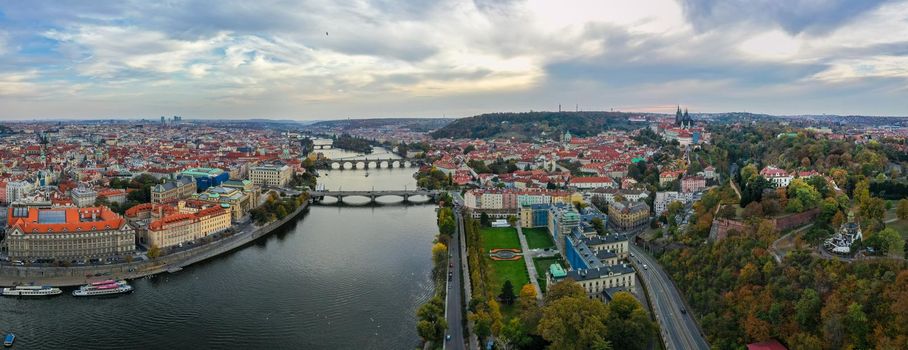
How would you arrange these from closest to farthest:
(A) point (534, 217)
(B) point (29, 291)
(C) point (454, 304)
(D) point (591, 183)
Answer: (C) point (454, 304), (B) point (29, 291), (A) point (534, 217), (D) point (591, 183)

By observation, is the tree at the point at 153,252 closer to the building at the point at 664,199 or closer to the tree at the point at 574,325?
the tree at the point at 574,325

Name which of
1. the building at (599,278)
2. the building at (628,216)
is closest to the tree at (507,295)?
the building at (599,278)

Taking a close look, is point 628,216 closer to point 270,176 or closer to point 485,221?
point 485,221

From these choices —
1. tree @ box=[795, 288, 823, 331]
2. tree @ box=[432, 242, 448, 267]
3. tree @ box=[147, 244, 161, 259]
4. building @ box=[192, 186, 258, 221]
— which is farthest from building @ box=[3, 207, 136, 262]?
tree @ box=[795, 288, 823, 331]

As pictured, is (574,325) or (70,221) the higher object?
(70,221)

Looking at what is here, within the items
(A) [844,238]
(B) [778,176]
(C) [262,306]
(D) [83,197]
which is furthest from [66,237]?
(B) [778,176]
